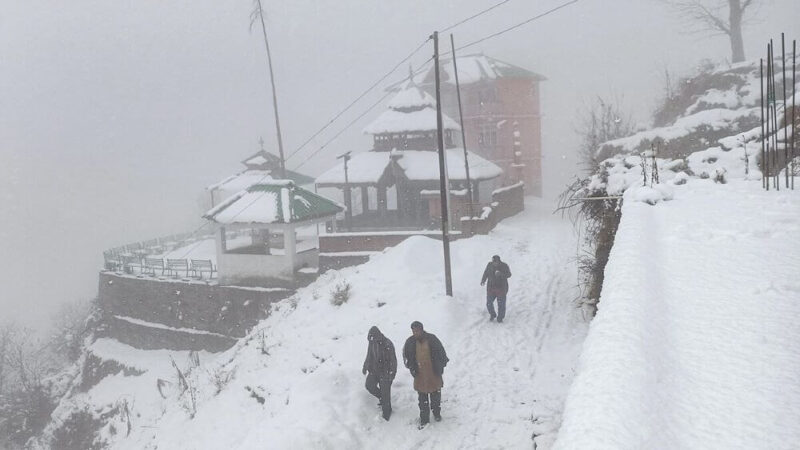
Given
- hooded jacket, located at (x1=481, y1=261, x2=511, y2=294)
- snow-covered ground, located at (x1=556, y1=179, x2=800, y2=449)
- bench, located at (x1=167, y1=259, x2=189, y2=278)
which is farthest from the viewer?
bench, located at (x1=167, y1=259, x2=189, y2=278)

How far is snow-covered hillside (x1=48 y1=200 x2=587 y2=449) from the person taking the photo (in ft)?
26.7

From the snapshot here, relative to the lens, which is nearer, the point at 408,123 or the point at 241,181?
the point at 408,123

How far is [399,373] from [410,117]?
67.6ft

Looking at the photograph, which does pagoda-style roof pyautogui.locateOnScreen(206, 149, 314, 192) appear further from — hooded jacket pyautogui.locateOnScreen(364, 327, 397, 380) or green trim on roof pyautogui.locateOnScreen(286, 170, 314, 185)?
hooded jacket pyautogui.locateOnScreen(364, 327, 397, 380)

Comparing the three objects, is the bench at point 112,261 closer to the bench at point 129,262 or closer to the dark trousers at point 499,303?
the bench at point 129,262

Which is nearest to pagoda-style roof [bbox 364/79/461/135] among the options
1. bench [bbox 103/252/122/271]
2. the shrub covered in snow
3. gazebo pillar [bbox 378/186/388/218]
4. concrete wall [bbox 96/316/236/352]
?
gazebo pillar [bbox 378/186/388/218]

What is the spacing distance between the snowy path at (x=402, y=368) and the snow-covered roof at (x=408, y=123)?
38.2 feet

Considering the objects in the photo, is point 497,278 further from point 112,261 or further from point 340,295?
point 112,261

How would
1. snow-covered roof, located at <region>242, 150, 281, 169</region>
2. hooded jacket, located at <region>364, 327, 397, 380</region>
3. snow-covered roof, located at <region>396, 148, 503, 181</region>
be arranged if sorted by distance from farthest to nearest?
snow-covered roof, located at <region>242, 150, 281, 169</region> → snow-covered roof, located at <region>396, 148, 503, 181</region> → hooded jacket, located at <region>364, 327, 397, 380</region>

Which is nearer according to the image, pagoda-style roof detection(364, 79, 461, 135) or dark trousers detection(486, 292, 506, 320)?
dark trousers detection(486, 292, 506, 320)

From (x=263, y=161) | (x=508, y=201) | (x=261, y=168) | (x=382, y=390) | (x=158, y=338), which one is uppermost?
(x=263, y=161)

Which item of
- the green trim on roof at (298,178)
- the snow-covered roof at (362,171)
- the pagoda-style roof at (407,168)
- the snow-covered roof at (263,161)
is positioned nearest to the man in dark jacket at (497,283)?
the pagoda-style roof at (407,168)

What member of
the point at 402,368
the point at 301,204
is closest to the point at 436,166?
the point at 301,204

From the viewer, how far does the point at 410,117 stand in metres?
28.4
